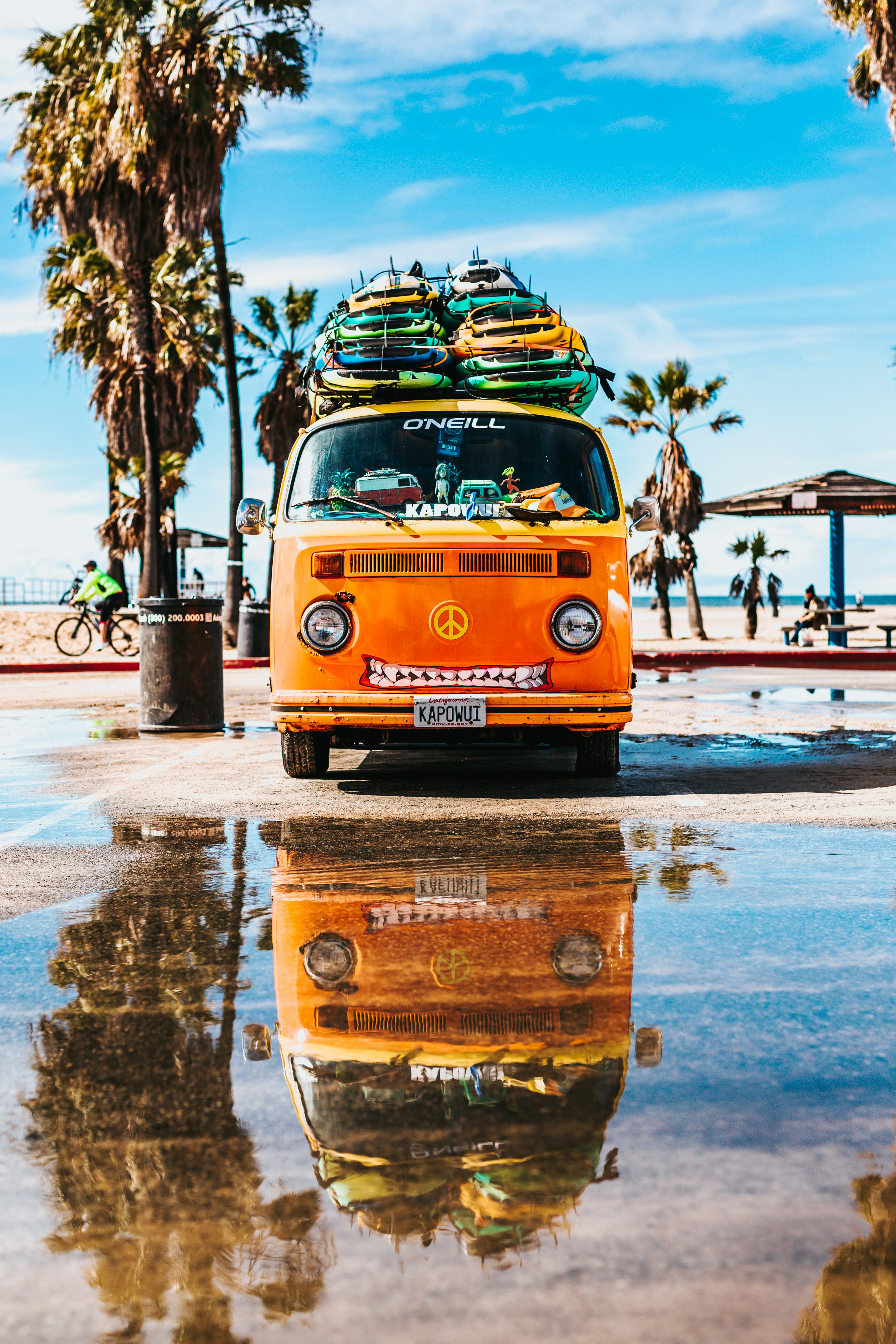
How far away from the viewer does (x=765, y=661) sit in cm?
2348

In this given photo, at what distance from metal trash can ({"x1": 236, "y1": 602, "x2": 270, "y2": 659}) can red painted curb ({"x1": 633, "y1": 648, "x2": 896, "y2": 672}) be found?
22.7 feet

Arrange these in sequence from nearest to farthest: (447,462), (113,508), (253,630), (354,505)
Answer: (354,505), (447,462), (253,630), (113,508)

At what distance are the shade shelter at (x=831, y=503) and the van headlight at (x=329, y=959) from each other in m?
25.3

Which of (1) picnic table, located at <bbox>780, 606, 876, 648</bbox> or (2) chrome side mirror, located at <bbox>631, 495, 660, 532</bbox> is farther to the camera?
(1) picnic table, located at <bbox>780, 606, 876, 648</bbox>

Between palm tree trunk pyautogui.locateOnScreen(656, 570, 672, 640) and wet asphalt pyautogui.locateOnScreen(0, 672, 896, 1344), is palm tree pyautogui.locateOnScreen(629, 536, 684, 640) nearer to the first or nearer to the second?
palm tree trunk pyautogui.locateOnScreen(656, 570, 672, 640)

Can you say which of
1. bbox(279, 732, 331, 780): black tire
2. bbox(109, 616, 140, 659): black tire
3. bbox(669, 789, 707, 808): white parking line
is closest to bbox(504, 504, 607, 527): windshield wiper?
bbox(669, 789, 707, 808): white parking line

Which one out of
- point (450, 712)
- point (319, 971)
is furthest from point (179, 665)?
point (319, 971)

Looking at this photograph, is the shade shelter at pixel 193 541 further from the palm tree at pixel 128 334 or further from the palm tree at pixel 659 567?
the palm tree at pixel 659 567

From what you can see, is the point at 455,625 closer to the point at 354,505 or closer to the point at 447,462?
the point at 354,505

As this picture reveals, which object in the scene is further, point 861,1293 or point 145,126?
point 145,126

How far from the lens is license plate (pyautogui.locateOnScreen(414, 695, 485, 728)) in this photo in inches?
299

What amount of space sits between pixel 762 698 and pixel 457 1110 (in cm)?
1284

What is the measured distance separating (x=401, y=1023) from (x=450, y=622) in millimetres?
4463

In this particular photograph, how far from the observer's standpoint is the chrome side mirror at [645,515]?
8.66 m
